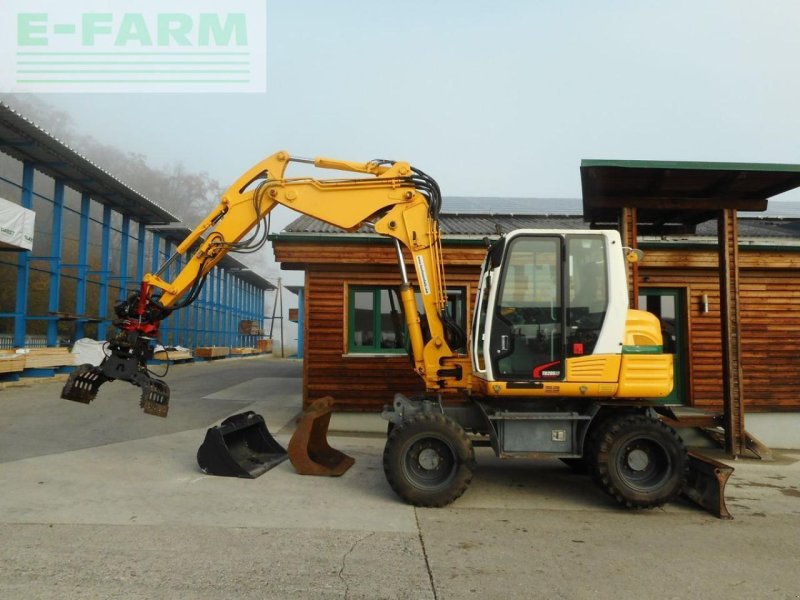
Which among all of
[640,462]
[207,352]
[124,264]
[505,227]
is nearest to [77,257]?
[124,264]

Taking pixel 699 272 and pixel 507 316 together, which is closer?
pixel 507 316

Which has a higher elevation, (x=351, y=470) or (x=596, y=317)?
(x=596, y=317)

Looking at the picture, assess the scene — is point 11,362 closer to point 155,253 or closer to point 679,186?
point 155,253

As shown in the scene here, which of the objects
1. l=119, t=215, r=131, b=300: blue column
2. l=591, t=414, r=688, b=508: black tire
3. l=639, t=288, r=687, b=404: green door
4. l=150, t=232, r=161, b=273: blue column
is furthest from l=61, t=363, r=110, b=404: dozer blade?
l=150, t=232, r=161, b=273: blue column

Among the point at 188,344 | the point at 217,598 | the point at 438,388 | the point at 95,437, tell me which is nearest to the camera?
the point at 217,598

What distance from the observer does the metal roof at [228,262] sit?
1019 inches

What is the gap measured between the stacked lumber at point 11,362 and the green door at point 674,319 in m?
14.9

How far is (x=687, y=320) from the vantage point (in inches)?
386

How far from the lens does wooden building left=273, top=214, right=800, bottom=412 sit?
947 centimetres

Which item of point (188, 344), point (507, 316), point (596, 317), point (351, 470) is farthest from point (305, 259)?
point (188, 344)

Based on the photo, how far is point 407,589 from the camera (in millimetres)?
3562

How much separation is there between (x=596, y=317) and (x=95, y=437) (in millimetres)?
7539

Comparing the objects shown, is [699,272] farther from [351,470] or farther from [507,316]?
[351,470]

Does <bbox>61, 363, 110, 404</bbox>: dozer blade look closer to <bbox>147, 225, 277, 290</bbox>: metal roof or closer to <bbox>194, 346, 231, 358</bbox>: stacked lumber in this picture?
<bbox>147, 225, 277, 290</bbox>: metal roof
